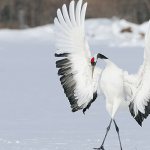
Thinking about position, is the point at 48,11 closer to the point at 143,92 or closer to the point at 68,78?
the point at 68,78

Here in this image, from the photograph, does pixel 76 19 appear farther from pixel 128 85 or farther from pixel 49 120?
pixel 49 120

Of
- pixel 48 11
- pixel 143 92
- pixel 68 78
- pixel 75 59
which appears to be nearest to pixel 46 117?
pixel 68 78

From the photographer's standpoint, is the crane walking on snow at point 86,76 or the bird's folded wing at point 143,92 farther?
the crane walking on snow at point 86,76

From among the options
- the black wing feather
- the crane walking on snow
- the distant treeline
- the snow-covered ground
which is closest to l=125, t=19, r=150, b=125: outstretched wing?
the crane walking on snow

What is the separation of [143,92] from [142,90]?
0.08 feet

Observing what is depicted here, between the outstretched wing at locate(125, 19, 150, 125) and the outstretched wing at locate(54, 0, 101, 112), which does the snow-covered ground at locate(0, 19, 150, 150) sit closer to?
the outstretched wing at locate(125, 19, 150, 125)

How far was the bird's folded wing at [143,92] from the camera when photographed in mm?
5973

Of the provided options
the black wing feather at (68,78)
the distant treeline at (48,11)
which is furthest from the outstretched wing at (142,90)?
the distant treeline at (48,11)

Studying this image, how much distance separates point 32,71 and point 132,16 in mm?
24569

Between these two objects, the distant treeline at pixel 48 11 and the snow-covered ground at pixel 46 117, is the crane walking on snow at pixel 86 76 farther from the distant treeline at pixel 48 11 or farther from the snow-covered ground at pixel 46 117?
the distant treeline at pixel 48 11

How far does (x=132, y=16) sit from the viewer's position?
125 ft

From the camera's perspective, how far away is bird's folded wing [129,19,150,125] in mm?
5973

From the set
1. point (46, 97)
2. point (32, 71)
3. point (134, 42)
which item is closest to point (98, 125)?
point (46, 97)

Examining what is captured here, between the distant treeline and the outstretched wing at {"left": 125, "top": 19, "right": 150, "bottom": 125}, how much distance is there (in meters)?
28.2
